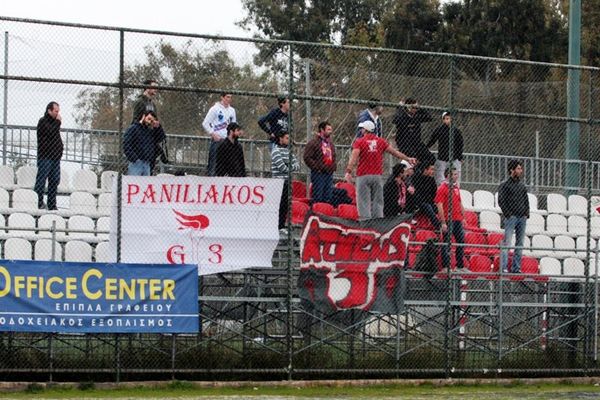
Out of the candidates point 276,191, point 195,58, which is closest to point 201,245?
point 276,191

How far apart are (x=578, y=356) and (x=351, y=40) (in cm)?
3421

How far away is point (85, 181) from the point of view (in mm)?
20250

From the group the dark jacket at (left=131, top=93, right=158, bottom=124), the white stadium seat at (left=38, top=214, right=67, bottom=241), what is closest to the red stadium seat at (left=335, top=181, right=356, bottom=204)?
the dark jacket at (left=131, top=93, right=158, bottom=124)

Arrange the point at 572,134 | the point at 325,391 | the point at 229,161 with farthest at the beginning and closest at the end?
1. the point at 572,134
2. the point at 229,161
3. the point at 325,391

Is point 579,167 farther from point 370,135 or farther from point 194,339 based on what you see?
point 194,339

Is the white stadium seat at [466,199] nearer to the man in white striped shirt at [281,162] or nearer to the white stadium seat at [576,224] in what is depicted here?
the white stadium seat at [576,224]

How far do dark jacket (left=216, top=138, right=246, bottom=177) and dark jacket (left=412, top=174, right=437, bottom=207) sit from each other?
112 inches

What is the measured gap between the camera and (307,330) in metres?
20.0

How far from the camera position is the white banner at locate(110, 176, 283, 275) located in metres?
18.2

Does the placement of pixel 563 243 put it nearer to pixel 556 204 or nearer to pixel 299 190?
pixel 556 204

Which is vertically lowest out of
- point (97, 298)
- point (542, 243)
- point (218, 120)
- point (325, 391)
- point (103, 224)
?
point (325, 391)

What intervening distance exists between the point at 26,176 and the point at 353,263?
4569 millimetres

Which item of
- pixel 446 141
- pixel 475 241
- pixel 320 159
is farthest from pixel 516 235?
pixel 320 159

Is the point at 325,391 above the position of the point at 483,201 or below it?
below
